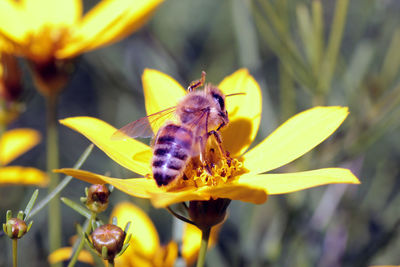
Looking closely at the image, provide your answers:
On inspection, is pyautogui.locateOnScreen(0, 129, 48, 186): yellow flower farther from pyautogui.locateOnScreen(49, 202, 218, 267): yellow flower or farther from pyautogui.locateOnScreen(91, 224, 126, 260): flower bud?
pyautogui.locateOnScreen(91, 224, 126, 260): flower bud

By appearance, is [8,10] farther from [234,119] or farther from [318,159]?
[318,159]

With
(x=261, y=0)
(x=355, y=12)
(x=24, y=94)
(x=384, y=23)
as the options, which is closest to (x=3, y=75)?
(x=24, y=94)

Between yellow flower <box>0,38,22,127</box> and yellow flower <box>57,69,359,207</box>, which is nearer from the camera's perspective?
yellow flower <box>57,69,359,207</box>

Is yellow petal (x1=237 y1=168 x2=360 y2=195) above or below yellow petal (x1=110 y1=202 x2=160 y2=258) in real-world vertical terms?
below

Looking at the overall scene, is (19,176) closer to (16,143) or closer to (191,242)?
(16,143)

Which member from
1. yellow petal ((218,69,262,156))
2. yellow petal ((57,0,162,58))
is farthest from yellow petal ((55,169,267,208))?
yellow petal ((57,0,162,58))

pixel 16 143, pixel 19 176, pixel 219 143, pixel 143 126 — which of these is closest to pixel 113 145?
pixel 143 126
